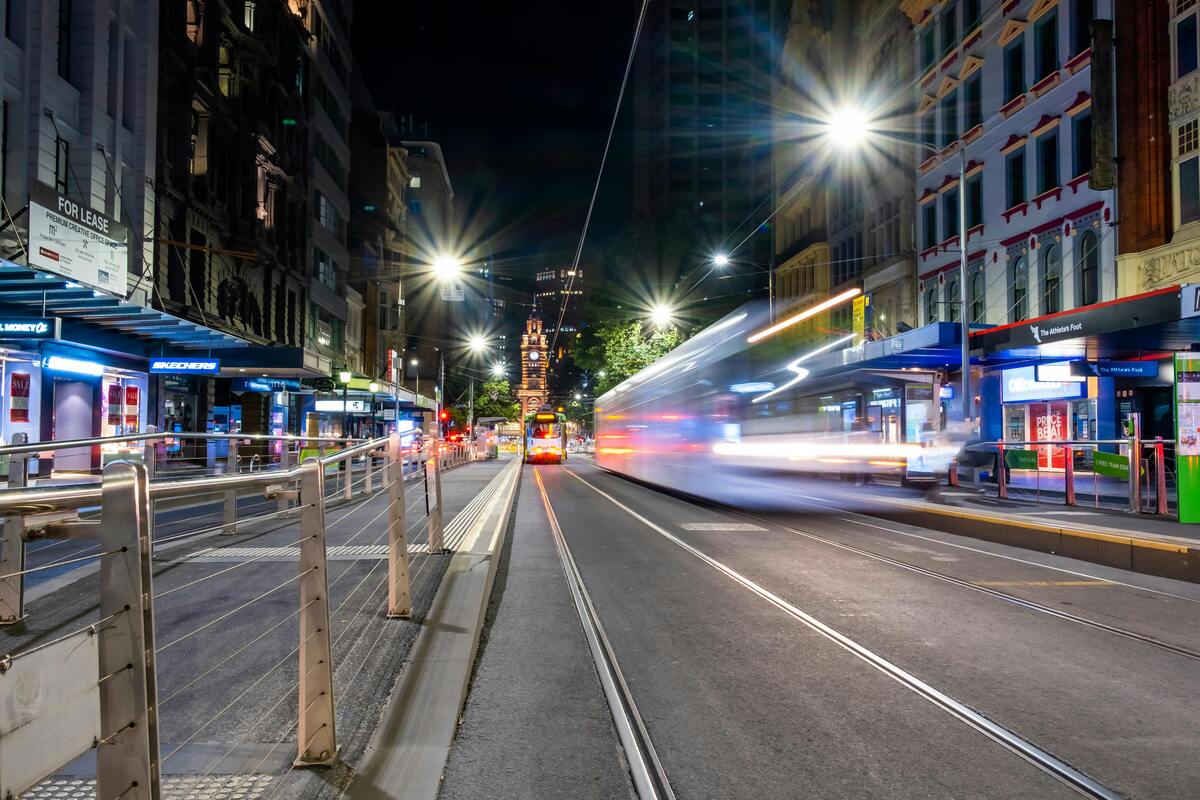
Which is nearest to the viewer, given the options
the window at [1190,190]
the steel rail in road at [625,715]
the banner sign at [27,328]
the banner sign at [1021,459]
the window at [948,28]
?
the steel rail in road at [625,715]

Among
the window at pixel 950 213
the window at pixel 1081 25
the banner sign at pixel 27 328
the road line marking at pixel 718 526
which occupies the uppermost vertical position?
the window at pixel 1081 25

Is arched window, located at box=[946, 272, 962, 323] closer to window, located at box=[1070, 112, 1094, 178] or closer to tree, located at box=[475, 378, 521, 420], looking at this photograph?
window, located at box=[1070, 112, 1094, 178]

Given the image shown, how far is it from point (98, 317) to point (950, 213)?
93.8ft

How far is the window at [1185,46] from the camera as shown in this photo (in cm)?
2086

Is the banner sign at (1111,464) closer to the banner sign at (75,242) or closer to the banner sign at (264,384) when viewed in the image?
the banner sign at (75,242)

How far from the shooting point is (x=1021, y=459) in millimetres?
17734

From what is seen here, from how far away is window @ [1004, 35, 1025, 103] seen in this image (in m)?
27.7

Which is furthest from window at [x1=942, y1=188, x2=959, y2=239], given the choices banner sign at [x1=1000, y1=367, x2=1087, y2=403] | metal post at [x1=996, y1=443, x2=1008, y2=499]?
metal post at [x1=996, y1=443, x2=1008, y2=499]

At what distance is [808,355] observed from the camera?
49.9ft

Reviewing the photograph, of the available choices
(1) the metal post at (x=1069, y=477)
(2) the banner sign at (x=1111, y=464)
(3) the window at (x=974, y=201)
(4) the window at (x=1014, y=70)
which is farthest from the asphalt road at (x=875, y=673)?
(3) the window at (x=974, y=201)

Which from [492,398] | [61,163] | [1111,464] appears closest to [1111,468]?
[1111,464]

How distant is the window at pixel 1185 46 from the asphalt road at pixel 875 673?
1689 cm

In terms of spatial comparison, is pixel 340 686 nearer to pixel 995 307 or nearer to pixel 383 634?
pixel 383 634

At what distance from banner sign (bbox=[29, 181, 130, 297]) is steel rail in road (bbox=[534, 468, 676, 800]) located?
50.8ft
